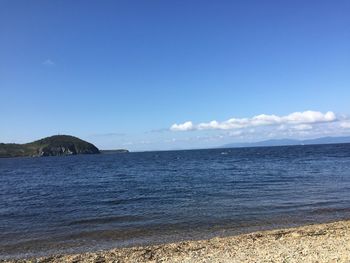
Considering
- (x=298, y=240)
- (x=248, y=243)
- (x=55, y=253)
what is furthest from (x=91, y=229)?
(x=298, y=240)

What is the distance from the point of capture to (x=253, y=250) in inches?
608

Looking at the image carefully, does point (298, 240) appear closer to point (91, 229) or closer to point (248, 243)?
point (248, 243)

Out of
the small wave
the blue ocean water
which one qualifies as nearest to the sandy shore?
the blue ocean water

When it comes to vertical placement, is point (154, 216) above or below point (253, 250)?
below

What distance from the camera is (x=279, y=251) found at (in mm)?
14727

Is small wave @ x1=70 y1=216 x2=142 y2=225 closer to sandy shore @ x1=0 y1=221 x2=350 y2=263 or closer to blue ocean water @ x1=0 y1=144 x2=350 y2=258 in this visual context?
blue ocean water @ x1=0 y1=144 x2=350 y2=258

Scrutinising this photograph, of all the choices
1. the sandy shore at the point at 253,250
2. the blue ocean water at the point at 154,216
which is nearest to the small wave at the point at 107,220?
the blue ocean water at the point at 154,216

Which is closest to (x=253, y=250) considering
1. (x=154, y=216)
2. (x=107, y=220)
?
(x=154, y=216)

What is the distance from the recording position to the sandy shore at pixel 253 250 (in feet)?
45.6

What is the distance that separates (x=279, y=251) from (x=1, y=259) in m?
11.8

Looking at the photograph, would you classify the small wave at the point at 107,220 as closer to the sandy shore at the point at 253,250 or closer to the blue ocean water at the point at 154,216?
the blue ocean water at the point at 154,216

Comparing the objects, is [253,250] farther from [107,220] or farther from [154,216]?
[107,220]

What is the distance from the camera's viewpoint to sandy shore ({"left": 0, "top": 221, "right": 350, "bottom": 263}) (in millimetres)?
13891

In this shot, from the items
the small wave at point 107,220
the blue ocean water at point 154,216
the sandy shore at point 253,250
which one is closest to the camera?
the sandy shore at point 253,250
